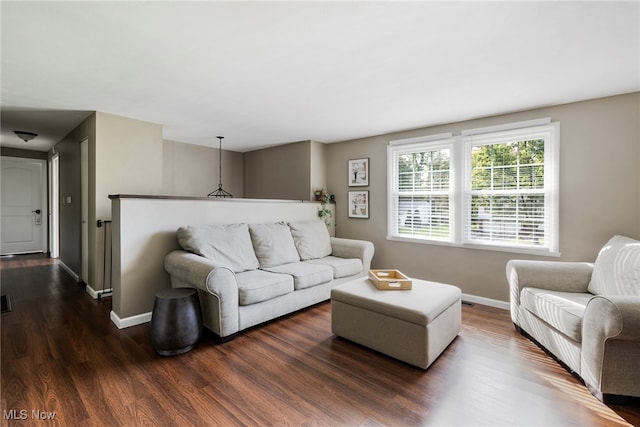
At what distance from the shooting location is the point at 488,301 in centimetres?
352

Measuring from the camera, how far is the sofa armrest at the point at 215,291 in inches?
96.0

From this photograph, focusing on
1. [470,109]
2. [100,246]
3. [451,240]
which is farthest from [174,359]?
[470,109]

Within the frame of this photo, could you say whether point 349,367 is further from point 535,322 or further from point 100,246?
point 100,246

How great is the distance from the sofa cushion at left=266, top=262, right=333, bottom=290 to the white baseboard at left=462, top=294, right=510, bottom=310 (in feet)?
5.75

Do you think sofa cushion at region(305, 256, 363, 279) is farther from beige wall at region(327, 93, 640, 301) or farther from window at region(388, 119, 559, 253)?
beige wall at region(327, 93, 640, 301)

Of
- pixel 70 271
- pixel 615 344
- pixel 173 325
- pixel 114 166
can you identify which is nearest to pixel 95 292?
pixel 114 166

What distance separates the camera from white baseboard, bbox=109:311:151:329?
9.36 ft

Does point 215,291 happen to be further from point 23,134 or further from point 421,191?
point 23,134

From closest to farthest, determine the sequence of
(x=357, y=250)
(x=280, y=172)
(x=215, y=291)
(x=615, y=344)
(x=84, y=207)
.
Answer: (x=615, y=344)
(x=215, y=291)
(x=84, y=207)
(x=357, y=250)
(x=280, y=172)

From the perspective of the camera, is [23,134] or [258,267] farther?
[23,134]

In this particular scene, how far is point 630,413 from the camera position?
1681mm

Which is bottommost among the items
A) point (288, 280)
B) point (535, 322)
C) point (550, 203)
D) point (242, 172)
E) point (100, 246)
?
point (535, 322)

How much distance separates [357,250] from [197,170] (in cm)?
343

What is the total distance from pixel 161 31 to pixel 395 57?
1.57m
